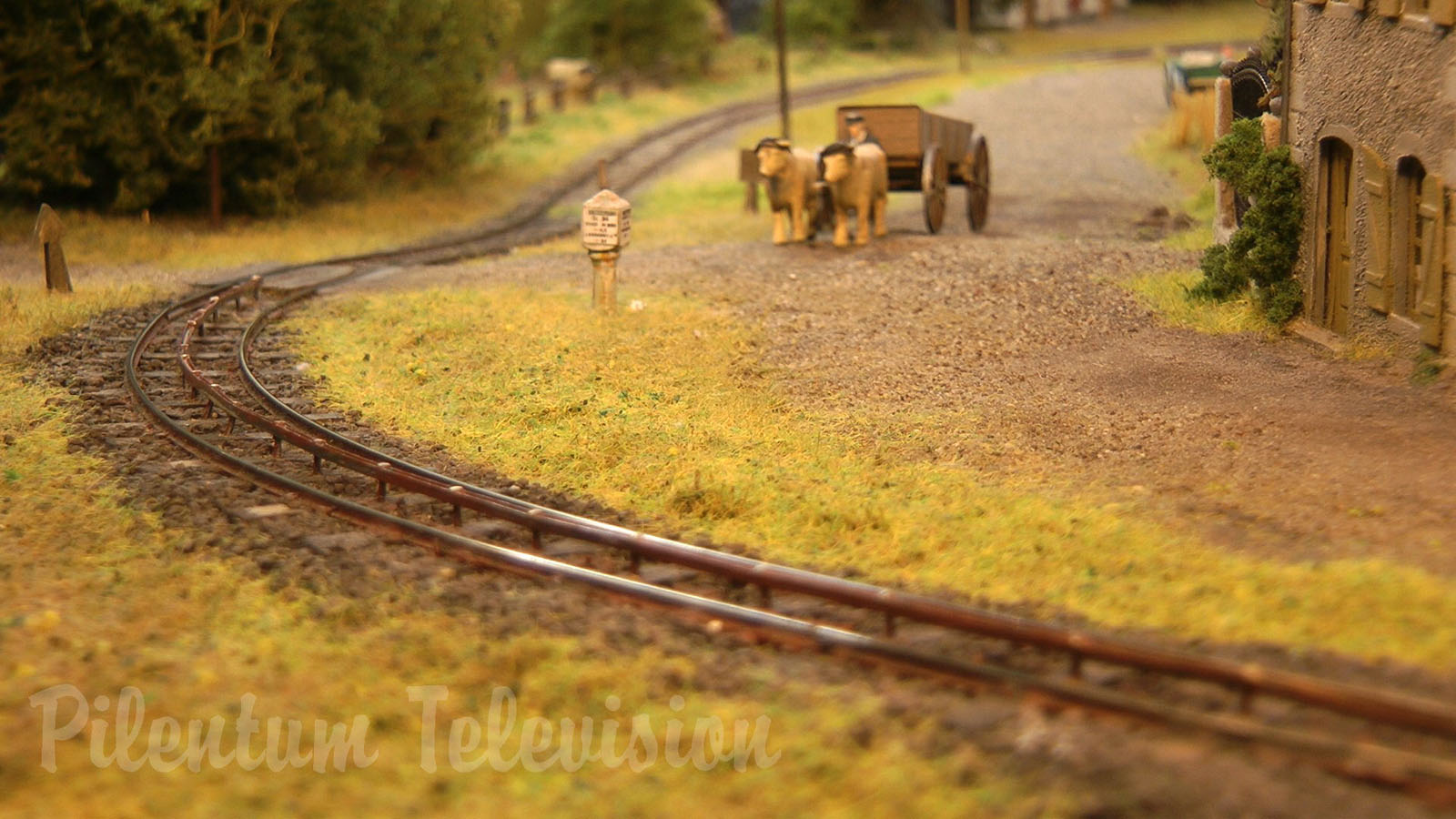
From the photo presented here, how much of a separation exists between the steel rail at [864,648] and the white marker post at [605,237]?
613cm

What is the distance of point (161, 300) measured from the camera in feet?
62.4

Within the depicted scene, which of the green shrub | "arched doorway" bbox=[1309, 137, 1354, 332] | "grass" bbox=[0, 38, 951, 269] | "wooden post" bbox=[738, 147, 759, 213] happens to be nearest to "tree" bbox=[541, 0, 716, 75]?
"grass" bbox=[0, 38, 951, 269]

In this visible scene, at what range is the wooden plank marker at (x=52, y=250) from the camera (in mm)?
18906

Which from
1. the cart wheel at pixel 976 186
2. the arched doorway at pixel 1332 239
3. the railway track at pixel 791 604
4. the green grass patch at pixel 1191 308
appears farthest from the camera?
the cart wheel at pixel 976 186

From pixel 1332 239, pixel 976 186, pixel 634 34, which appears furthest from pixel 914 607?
pixel 634 34

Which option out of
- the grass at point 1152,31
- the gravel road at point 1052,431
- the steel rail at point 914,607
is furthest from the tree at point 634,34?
the steel rail at point 914,607

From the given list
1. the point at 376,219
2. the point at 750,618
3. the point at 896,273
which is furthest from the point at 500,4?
the point at 750,618

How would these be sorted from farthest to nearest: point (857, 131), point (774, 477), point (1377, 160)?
point (857, 131) → point (1377, 160) → point (774, 477)

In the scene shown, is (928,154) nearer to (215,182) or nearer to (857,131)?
(857,131)

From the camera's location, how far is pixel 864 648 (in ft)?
25.0

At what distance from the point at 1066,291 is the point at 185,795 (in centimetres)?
1323

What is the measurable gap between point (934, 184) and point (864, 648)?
15218mm

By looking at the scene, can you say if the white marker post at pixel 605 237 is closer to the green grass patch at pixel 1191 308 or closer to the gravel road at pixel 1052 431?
the gravel road at pixel 1052 431

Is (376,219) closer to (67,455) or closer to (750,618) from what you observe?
(67,455)
